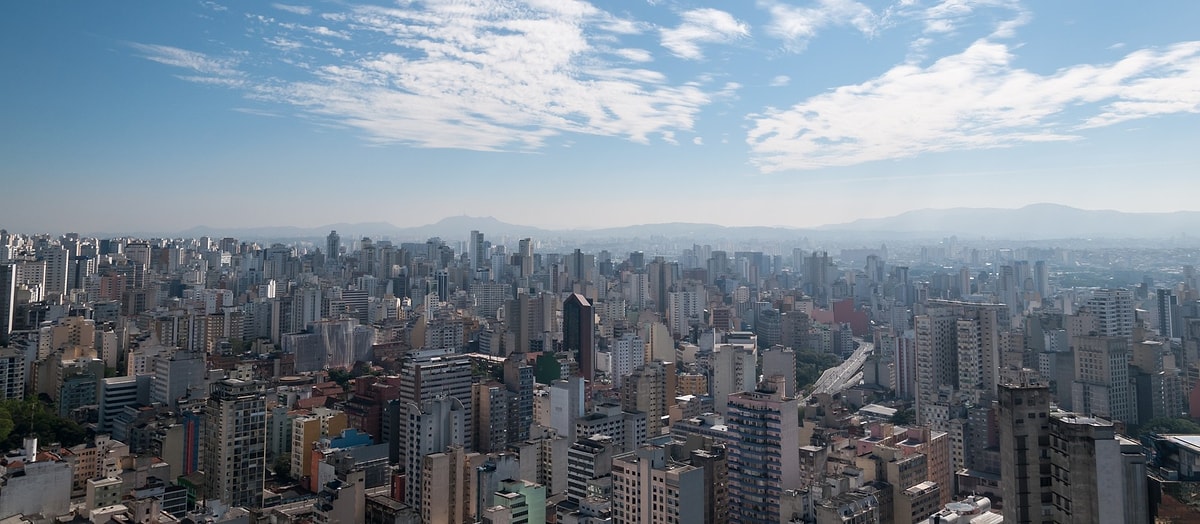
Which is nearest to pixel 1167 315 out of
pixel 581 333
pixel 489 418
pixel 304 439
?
pixel 581 333

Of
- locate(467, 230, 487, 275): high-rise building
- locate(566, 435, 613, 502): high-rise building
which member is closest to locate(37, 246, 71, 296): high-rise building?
locate(467, 230, 487, 275): high-rise building

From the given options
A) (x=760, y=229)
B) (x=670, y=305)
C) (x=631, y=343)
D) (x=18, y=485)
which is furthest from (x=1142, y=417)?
(x=760, y=229)

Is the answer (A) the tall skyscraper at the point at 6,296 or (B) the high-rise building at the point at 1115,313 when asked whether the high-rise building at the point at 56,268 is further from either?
(B) the high-rise building at the point at 1115,313

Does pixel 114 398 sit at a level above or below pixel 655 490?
above

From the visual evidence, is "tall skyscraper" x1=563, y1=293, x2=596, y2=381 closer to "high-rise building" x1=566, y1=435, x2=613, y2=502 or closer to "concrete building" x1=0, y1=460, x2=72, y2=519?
"high-rise building" x1=566, y1=435, x2=613, y2=502

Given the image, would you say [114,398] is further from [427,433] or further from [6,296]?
[6,296]

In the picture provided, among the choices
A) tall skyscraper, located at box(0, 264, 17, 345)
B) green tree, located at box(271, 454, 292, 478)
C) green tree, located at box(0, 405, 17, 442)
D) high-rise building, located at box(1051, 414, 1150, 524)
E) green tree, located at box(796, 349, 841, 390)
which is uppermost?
tall skyscraper, located at box(0, 264, 17, 345)
